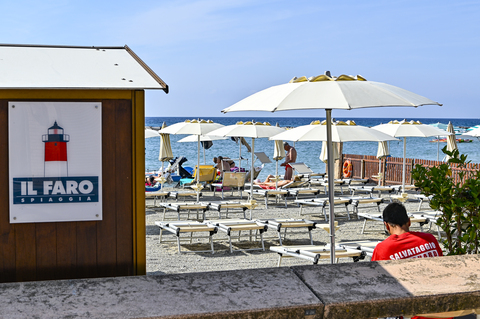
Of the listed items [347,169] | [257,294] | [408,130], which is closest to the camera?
[257,294]

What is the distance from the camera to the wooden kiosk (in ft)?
8.46

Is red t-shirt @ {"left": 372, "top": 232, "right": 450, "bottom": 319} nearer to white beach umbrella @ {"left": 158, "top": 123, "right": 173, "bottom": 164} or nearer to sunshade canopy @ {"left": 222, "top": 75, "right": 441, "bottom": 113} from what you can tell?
sunshade canopy @ {"left": 222, "top": 75, "right": 441, "bottom": 113}

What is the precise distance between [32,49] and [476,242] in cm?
329

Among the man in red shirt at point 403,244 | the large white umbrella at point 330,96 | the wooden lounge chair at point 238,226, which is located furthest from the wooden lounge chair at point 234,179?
the man in red shirt at point 403,244

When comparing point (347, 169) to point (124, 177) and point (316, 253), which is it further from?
point (124, 177)

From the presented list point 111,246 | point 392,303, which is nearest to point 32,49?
point 111,246

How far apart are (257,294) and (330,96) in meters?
1.97

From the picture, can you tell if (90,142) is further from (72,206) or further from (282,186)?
A: (282,186)

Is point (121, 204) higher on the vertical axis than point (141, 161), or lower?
lower

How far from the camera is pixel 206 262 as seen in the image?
6.94m

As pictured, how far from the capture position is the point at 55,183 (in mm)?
2639

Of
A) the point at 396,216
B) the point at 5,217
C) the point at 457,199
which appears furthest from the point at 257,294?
the point at 457,199

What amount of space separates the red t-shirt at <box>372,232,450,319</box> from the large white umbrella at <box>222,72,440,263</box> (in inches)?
38.6

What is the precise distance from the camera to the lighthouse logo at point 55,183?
2602 millimetres
